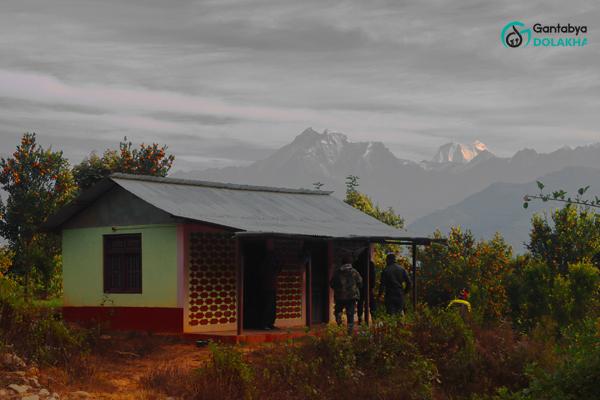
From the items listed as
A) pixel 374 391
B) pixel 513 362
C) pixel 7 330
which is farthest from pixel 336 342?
pixel 7 330

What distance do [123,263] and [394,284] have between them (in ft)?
21.6

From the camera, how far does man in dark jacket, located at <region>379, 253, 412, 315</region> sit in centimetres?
1909

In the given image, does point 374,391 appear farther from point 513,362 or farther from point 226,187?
point 226,187

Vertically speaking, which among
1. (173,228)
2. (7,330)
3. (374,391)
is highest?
(173,228)

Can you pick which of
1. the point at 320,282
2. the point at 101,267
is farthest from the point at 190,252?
the point at 320,282

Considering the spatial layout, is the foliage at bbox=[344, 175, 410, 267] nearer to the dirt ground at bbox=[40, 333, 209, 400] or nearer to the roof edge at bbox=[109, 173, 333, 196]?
the roof edge at bbox=[109, 173, 333, 196]

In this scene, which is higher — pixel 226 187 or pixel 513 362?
pixel 226 187

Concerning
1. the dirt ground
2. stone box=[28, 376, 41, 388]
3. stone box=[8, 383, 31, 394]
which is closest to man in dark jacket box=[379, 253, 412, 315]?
the dirt ground

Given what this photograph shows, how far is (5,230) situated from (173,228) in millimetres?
17686

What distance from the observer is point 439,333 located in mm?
16469

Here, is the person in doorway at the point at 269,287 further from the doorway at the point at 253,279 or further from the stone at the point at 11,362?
the stone at the point at 11,362

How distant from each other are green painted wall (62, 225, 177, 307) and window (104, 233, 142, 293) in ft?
0.53

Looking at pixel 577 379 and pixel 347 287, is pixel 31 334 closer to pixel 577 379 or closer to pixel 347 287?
pixel 347 287

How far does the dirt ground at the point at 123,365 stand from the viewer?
43.0 ft
